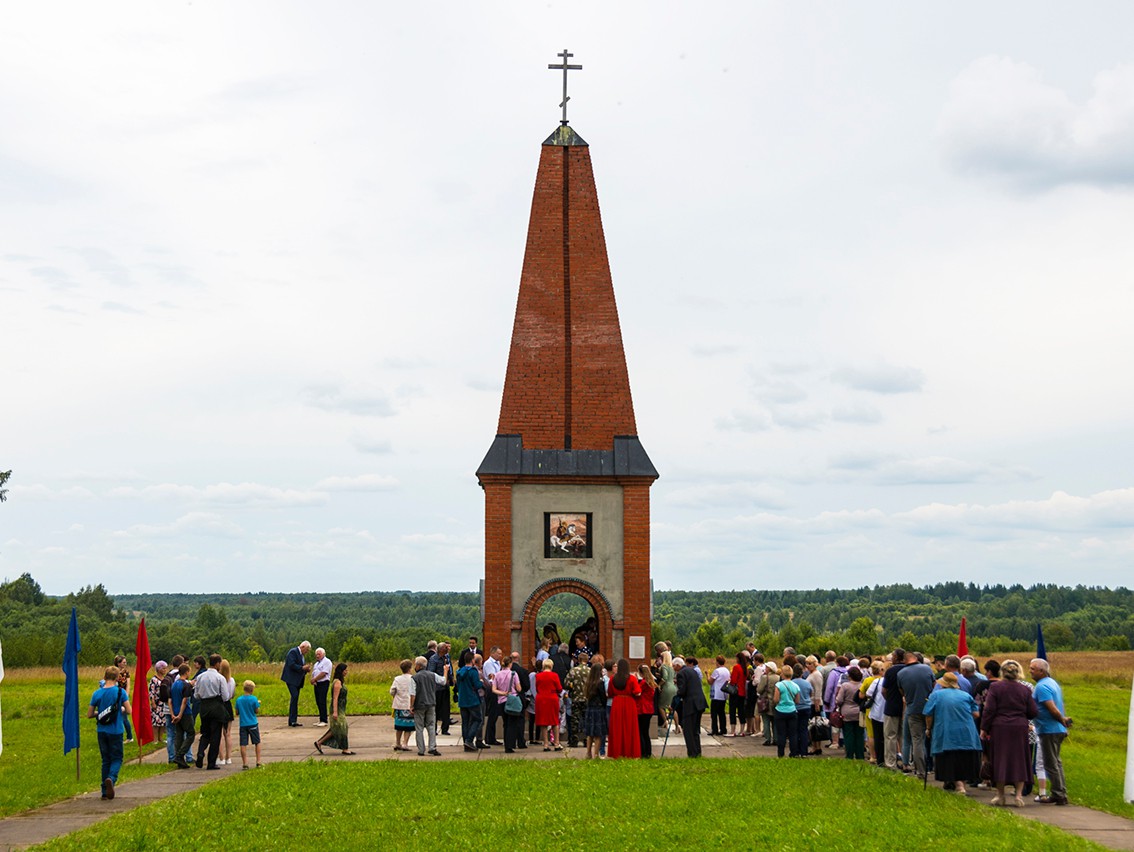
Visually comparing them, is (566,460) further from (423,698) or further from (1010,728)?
(1010,728)

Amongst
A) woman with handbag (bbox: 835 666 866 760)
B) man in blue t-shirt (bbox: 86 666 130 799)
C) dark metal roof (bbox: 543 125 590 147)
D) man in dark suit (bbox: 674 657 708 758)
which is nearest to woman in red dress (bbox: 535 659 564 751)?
man in dark suit (bbox: 674 657 708 758)

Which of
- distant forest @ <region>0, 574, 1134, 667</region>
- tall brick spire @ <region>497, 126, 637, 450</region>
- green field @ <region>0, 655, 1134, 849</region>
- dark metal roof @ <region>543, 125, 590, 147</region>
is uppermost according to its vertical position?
dark metal roof @ <region>543, 125, 590, 147</region>

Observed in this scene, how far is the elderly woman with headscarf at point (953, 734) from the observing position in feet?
44.9

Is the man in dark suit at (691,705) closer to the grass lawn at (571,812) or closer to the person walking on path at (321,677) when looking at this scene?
the grass lawn at (571,812)

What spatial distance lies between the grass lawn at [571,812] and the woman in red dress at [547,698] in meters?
2.33

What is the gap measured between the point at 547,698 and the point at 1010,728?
7278mm

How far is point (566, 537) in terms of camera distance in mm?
23406

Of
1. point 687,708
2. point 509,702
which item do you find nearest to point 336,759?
point 509,702

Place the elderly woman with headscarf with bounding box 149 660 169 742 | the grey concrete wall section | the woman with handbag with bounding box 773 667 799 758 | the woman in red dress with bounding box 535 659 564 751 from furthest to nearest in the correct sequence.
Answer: the grey concrete wall section, the elderly woman with headscarf with bounding box 149 660 169 742, the woman in red dress with bounding box 535 659 564 751, the woman with handbag with bounding box 773 667 799 758

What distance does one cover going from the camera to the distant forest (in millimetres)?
67500

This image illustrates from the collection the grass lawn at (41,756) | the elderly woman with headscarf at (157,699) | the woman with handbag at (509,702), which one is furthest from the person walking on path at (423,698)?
the elderly woman with headscarf at (157,699)

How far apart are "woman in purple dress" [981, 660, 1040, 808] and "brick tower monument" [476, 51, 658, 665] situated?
10.2m

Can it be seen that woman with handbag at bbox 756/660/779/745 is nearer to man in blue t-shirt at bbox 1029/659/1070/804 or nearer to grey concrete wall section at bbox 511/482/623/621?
man in blue t-shirt at bbox 1029/659/1070/804

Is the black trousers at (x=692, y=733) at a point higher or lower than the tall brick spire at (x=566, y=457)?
lower
